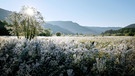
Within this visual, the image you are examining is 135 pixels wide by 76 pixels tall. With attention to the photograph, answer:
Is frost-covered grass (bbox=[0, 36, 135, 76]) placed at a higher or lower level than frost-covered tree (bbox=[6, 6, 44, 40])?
lower

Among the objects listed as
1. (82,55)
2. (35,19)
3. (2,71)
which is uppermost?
(35,19)

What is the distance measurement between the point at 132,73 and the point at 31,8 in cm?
3467

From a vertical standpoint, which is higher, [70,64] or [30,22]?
[30,22]

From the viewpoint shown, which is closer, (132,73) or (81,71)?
(132,73)

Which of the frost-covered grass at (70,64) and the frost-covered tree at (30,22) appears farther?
the frost-covered tree at (30,22)

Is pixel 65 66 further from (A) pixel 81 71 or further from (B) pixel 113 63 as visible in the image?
(B) pixel 113 63

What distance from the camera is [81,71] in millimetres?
8406

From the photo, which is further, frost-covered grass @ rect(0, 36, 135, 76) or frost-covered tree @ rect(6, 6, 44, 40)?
frost-covered tree @ rect(6, 6, 44, 40)

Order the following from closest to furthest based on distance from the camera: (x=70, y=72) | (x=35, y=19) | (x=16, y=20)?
(x=70, y=72)
(x=35, y=19)
(x=16, y=20)

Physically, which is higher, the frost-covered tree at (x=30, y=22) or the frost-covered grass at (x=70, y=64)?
the frost-covered tree at (x=30, y=22)

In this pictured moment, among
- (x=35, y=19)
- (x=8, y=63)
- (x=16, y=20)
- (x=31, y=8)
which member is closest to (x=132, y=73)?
(x=8, y=63)

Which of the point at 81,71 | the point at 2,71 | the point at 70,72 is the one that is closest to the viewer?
the point at 70,72

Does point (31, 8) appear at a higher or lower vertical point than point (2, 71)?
higher

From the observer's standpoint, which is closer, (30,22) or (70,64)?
(70,64)
